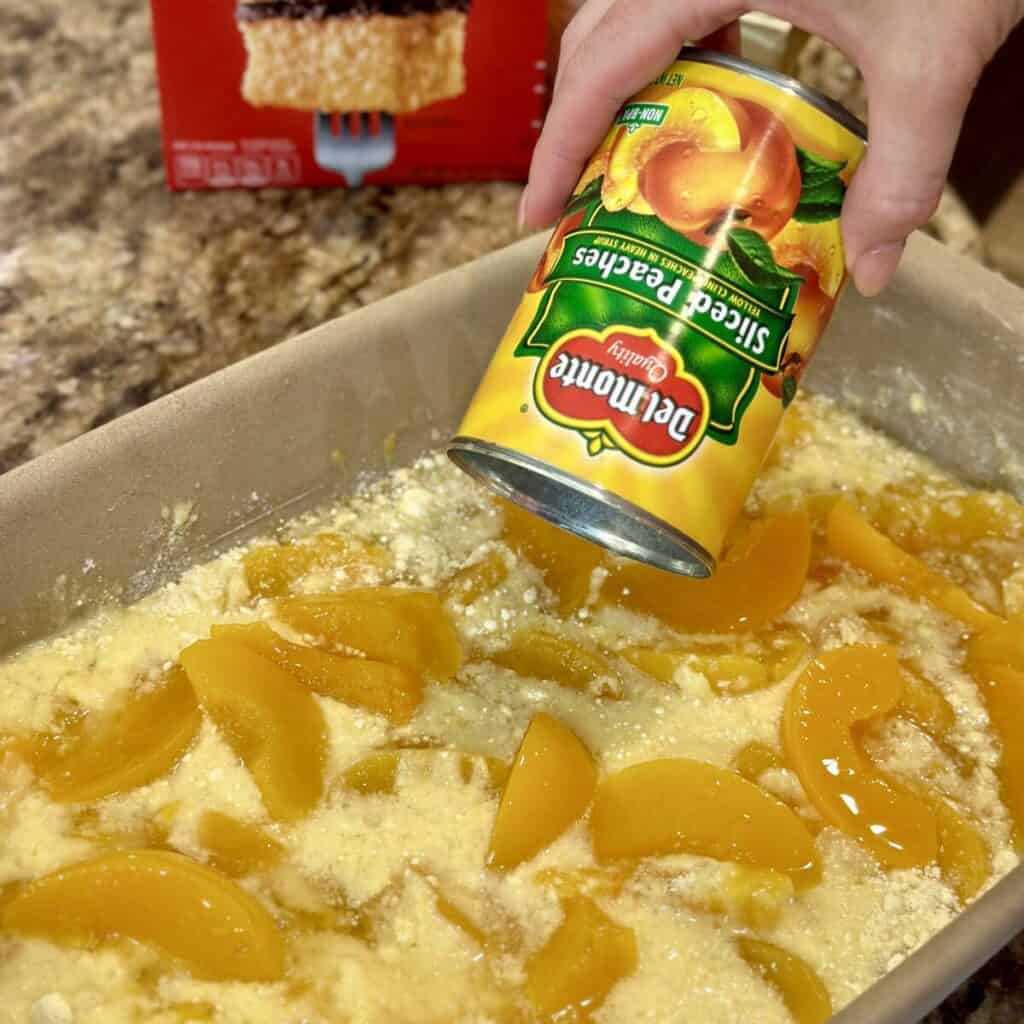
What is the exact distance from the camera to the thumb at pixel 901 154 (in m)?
0.94

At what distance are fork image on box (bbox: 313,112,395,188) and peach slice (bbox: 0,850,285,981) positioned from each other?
0.99 metres

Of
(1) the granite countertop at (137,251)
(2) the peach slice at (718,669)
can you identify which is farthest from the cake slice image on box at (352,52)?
(2) the peach slice at (718,669)

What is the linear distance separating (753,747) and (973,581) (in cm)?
35

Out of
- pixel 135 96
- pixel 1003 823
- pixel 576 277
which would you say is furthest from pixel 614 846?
pixel 135 96

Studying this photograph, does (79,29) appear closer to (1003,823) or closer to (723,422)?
(723,422)

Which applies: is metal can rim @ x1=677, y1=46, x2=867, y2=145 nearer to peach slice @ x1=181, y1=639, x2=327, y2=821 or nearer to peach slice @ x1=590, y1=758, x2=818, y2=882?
peach slice @ x1=590, y1=758, x2=818, y2=882

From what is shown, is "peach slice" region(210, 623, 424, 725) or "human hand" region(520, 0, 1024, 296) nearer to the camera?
"human hand" region(520, 0, 1024, 296)

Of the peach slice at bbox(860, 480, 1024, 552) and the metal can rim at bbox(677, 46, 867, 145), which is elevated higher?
the metal can rim at bbox(677, 46, 867, 145)

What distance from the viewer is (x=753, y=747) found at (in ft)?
3.79

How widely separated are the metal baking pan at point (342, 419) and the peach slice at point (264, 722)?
160 millimetres

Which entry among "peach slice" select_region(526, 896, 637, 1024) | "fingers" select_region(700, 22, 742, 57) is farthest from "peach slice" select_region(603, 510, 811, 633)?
"fingers" select_region(700, 22, 742, 57)

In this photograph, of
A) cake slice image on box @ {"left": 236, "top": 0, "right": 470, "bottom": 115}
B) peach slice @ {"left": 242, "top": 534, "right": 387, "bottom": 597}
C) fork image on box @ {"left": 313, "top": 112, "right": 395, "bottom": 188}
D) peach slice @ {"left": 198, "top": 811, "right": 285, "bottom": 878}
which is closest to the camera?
peach slice @ {"left": 198, "top": 811, "right": 285, "bottom": 878}

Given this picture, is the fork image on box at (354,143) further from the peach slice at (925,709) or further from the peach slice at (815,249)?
the peach slice at (925,709)

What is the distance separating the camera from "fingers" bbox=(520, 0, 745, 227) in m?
1.03
